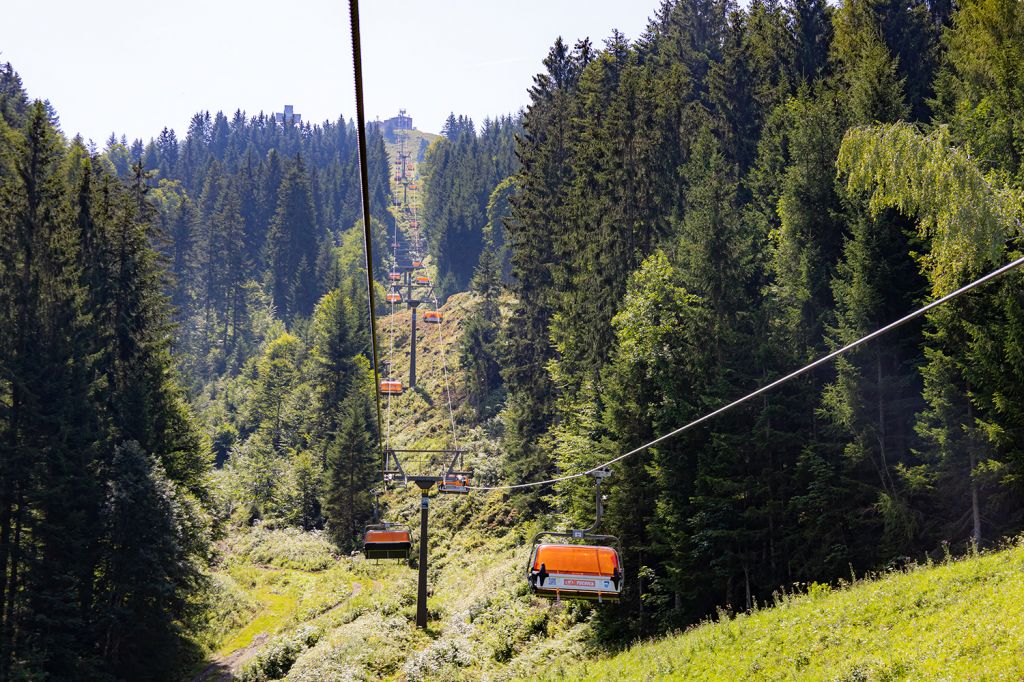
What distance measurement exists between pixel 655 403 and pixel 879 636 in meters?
14.4

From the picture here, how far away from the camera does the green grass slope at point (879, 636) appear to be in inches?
598

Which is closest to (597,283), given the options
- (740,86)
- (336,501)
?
(740,86)

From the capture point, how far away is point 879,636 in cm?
1748

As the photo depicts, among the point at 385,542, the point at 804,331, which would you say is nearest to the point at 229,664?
the point at 385,542

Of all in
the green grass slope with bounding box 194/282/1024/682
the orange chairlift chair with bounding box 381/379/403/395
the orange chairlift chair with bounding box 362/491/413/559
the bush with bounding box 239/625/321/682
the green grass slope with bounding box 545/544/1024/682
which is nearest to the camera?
the green grass slope with bounding box 545/544/1024/682

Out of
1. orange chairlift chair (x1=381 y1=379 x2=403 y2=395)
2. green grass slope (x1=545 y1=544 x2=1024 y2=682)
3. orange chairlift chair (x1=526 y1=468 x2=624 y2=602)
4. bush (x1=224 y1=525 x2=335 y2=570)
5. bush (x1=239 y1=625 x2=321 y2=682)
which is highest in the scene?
orange chairlift chair (x1=381 y1=379 x2=403 y2=395)

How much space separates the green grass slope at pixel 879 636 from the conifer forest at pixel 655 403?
0.13 metres

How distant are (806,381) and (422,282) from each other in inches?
4723

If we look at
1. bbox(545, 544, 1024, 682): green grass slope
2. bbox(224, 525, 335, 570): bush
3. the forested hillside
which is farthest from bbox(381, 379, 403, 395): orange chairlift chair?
bbox(545, 544, 1024, 682): green grass slope

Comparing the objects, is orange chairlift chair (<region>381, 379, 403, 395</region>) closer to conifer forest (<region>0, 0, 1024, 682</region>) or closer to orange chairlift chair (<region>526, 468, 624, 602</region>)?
conifer forest (<region>0, 0, 1024, 682</region>)

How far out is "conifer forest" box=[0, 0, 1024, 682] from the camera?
2275cm

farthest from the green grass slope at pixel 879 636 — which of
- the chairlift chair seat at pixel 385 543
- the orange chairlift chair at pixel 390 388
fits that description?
the orange chairlift chair at pixel 390 388

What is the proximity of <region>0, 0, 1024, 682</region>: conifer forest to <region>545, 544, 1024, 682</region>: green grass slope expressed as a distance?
13 cm

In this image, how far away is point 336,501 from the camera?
188ft
